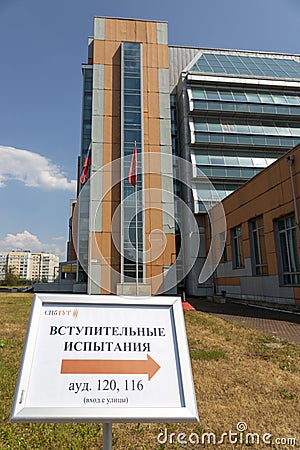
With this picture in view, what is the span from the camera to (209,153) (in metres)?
32.5

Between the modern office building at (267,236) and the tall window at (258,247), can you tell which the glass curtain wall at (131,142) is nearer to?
the modern office building at (267,236)

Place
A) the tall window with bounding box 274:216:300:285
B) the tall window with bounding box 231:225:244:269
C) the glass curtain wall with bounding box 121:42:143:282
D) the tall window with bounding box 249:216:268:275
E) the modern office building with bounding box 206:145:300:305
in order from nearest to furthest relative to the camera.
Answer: the modern office building with bounding box 206:145:300:305, the tall window with bounding box 274:216:300:285, the tall window with bounding box 249:216:268:275, the tall window with bounding box 231:225:244:269, the glass curtain wall with bounding box 121:42:143:282

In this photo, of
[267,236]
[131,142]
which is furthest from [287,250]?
[131,142]

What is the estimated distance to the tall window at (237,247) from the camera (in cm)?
2184

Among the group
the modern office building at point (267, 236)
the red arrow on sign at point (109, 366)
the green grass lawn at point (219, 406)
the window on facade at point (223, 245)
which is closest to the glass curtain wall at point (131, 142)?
the window on facade at point (223, 245)

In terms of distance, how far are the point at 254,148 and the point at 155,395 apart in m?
34.1

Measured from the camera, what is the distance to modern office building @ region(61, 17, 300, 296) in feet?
94.7

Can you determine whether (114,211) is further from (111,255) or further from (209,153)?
(209,153)

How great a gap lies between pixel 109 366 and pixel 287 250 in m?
15.9

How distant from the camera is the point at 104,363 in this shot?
2.53 meters

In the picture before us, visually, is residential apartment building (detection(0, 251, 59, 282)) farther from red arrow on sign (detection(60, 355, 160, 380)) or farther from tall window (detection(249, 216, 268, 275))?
red arrow on sign (detection(60, 355, 160, 380))

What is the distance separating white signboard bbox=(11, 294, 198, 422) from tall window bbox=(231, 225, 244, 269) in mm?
19811

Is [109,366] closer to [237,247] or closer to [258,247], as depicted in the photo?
[258,247]

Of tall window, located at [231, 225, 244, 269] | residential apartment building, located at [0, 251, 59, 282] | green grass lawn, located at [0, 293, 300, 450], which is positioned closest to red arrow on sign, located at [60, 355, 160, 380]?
green grass lawn, located at [0, 293, 300, 450]
